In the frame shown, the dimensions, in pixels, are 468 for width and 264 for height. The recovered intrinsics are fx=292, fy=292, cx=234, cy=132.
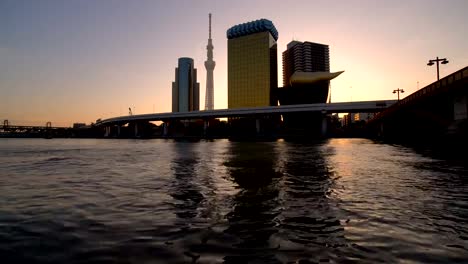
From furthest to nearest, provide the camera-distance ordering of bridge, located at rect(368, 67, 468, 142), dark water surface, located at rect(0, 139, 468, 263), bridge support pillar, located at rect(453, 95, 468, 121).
Result: 1. bridge support pillar, located at rect(453, 95, 468, 121)
2. bridge, located at rect(368, 67, 468, 142)
3. dark water surface, located at rect(0, 139, 468, 263)

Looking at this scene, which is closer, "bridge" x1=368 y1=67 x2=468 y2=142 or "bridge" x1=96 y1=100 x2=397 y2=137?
"bridge" x1=368 y1=67 x2=468 y2=142

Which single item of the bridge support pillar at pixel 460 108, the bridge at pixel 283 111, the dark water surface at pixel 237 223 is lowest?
the dark water surface at pixel 237 223

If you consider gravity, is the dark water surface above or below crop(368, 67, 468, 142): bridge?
below

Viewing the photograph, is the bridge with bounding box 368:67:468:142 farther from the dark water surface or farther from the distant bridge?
the distant bridge

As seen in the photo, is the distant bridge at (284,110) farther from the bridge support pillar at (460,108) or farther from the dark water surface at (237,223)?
the dark water surface at (237,223)

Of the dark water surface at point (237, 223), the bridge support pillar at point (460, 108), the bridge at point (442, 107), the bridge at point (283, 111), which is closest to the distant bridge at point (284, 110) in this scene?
the bridge at point (283, 111)

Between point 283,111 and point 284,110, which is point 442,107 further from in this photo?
point 283,111

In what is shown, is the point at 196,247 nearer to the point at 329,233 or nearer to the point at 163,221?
the point at 163,221

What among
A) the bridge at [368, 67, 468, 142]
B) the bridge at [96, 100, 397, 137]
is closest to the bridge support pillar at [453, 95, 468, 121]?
the bridge at [368, 67, 468, 142]

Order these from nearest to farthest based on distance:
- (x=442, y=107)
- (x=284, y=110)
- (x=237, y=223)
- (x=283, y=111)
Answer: (x=237, y=223)
(x=442, y=107)
(x=284, y=110)
(x=283, y=111)

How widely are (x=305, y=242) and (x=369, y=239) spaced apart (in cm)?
136

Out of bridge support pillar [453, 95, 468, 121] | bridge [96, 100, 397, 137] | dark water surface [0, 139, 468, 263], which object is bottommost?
dark water surface [0, 139, 468, 263]

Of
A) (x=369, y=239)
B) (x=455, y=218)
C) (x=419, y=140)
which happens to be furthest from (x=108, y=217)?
(x=419, y=140)

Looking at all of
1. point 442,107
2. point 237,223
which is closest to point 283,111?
point 442,107
